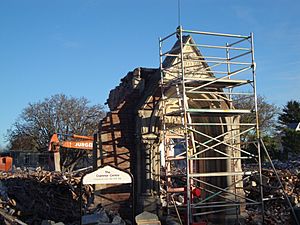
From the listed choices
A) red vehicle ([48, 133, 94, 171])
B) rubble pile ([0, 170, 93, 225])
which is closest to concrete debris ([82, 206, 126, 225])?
rubble pile ([0, 170, 93, 225])

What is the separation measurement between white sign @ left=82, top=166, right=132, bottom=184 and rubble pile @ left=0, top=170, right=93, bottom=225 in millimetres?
4843

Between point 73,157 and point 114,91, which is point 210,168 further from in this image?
point 73,157

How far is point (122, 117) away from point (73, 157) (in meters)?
28.5

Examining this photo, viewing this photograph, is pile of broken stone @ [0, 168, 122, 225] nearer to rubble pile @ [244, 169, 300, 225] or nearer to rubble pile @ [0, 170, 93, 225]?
rubble pile @ [0, 170, 93, 225]

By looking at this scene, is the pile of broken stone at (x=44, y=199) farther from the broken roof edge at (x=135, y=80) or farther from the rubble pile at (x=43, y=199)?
the broken roof edge at (x=135, y=80)

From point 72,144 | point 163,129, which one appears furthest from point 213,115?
point 72,144

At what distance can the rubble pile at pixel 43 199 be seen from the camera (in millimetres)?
15516

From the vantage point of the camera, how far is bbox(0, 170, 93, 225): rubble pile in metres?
15.5

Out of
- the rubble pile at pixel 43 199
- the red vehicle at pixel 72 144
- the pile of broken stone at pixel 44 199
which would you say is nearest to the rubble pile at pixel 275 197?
the pile of broken stone at pixel 44 199

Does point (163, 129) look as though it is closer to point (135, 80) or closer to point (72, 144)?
point (135, 80)

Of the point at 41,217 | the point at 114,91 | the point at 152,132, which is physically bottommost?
the point at 41,217

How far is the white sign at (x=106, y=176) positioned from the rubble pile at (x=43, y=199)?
4.84 metres

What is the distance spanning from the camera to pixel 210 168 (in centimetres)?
1389

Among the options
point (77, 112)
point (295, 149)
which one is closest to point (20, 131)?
point (77, 112)
